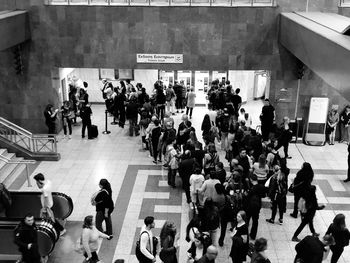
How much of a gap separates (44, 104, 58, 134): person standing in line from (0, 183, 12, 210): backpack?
19.8 ft

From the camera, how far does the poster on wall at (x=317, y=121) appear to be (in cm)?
1598

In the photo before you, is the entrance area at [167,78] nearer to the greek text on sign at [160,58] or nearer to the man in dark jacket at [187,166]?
the greek text on sign at [160,58]

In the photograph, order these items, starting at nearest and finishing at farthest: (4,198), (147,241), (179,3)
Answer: (147,241) < (4,198) < (179,3)

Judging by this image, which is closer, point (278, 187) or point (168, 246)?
point (168, 246)

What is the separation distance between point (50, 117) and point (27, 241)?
880 cm

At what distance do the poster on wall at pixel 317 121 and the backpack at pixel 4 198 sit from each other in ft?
34.4

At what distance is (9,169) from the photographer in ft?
44.0

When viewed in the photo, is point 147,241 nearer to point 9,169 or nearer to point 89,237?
point 89,237

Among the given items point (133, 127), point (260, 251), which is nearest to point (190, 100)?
point (133, 127)

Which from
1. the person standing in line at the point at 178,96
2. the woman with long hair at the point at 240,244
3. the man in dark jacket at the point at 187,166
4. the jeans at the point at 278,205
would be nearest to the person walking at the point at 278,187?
the jeans at the point at 278,205

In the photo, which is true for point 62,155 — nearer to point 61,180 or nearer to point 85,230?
point 61,180

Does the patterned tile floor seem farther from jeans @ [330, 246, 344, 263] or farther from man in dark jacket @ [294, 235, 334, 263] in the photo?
man in dark jacket @ [294, 235, 334, 263]

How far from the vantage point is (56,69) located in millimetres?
16969

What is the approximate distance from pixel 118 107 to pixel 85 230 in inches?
388
